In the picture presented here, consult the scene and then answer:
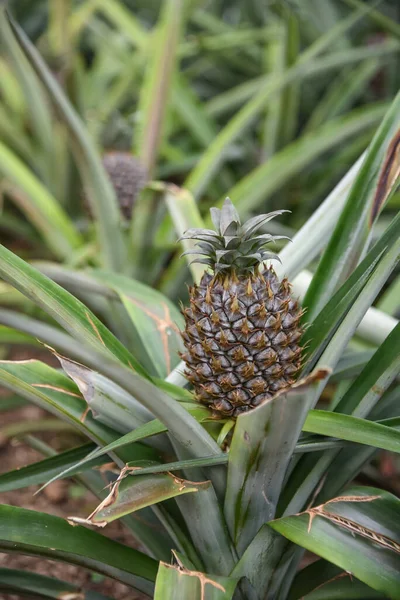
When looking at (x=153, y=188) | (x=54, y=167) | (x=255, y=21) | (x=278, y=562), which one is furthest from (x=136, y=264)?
(x=255, y=21)

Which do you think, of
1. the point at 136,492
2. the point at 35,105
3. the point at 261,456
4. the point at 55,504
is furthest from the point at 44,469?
the point at 35,105

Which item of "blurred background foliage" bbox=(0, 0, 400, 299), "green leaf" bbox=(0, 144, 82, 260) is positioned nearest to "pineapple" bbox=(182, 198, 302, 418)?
"blurred background foliage" bbox=(0, 0, 400, 299)

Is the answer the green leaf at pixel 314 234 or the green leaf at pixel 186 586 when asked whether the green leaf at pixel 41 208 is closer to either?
the green leaf at pixel 314 234

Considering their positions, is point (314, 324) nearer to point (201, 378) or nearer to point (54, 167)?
point (201, 378)

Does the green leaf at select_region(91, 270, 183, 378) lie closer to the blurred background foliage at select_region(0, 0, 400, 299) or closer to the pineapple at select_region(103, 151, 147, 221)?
the blurred background foliage at select_region(0, 0, 400, 299)

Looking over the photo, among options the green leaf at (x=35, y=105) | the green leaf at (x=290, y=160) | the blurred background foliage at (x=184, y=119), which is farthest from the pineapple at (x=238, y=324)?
the green leaf at (x=35, y=105)
